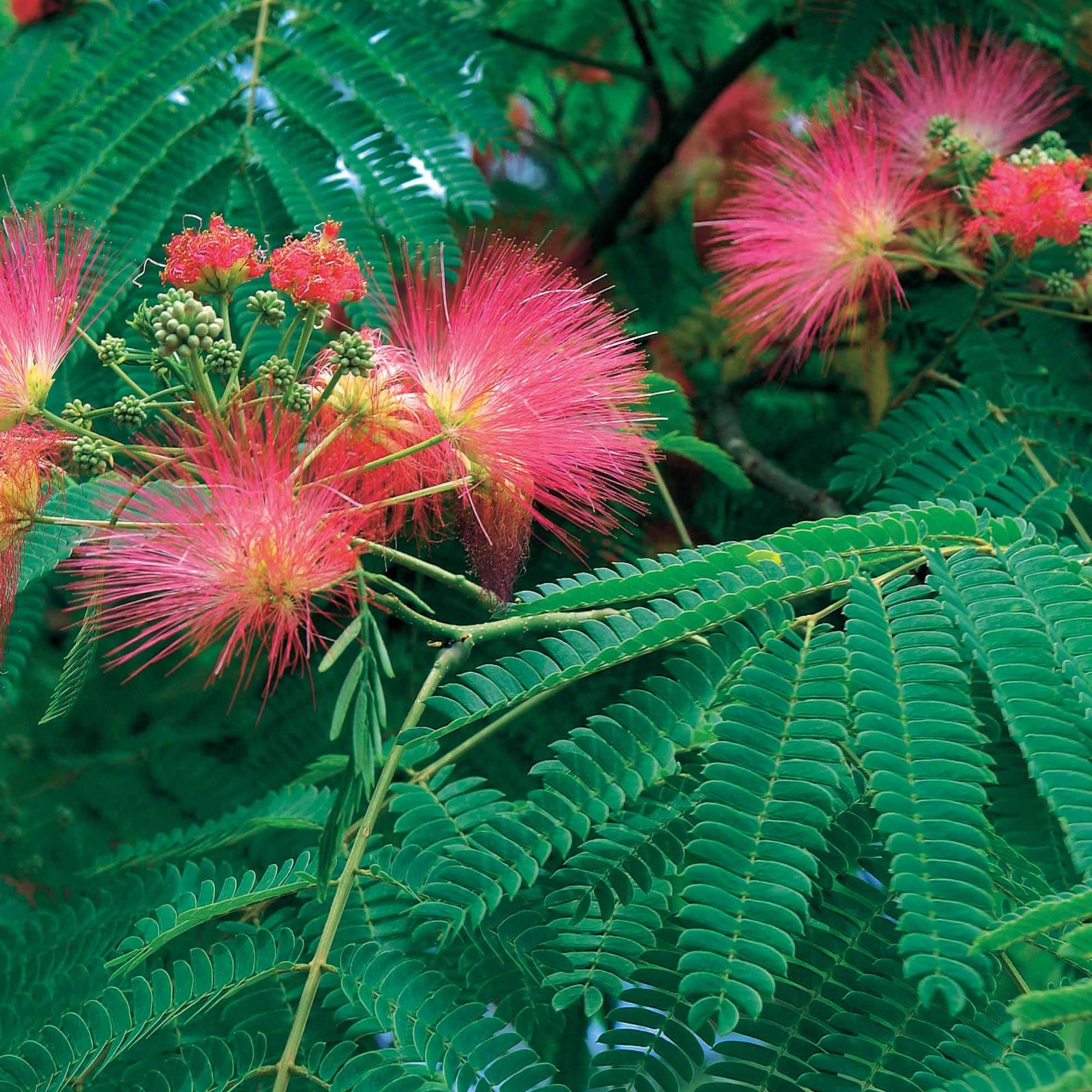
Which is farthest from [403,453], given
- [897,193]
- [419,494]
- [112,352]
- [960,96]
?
[960,96]

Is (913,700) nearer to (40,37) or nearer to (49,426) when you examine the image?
(49,426)

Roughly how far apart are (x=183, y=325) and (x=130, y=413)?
12 cm

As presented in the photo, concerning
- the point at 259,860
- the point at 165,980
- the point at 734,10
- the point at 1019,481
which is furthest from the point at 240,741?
the point at 734,10

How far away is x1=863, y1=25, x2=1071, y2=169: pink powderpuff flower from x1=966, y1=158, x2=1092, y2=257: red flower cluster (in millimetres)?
292

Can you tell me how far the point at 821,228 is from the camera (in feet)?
7.93

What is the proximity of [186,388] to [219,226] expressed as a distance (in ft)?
0.68

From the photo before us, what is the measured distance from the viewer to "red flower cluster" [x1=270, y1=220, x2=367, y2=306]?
139cm

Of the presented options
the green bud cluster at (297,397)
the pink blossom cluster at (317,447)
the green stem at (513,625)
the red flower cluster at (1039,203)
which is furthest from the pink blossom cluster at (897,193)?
the green bud cluster at (297,397)

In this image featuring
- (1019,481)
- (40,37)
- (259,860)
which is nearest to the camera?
(1019,481)

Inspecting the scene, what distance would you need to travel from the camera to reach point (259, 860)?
7.53 ft

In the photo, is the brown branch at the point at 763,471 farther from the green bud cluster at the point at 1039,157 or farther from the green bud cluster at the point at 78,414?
the green bud cluster at the point at 78,414

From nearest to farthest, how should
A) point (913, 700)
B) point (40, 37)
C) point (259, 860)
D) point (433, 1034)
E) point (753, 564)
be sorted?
point (913, 700) < point (433, 1034) < point (753, 564) < point (259, 860) < point (40, 37)

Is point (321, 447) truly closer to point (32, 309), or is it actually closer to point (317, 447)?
point (317, 447)

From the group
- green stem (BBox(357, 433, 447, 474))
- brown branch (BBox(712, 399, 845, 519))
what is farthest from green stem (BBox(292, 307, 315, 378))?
brown branch (BBox(712, 399, 845, 519))
